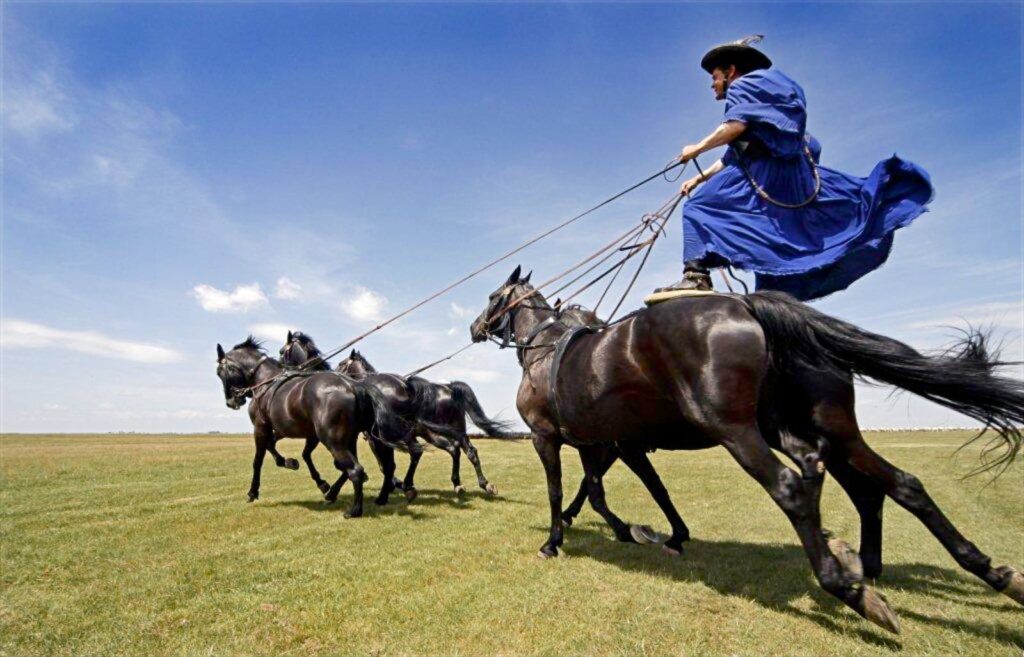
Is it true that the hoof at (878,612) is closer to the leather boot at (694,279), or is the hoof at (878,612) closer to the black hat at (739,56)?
the leather boot at (694,279)

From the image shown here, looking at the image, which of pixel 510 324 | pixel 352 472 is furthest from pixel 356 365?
pixel 510 324

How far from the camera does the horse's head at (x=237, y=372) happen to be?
1119 centimetres

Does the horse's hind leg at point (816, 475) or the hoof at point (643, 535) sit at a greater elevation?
the horse's hind leg at point (816, 475)

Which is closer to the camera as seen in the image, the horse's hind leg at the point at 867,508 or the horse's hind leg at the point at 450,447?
the horse's hind leg at the point at 867,508

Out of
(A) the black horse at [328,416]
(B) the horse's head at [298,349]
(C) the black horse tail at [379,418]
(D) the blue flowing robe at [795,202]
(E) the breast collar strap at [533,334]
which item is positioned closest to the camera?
(D) the blue flowing robe at [795,202]

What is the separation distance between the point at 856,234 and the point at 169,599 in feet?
19.4

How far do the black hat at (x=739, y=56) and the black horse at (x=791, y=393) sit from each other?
6.62 ft

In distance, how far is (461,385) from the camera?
12086mm

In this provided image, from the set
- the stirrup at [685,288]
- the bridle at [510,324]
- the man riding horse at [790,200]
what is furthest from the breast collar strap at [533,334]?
the man riding horse at [790,200]

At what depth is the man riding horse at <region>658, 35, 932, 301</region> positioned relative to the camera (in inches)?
146

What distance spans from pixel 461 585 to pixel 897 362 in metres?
3.70

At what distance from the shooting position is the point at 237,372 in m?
11.3

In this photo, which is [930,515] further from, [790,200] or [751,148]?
[751,148]

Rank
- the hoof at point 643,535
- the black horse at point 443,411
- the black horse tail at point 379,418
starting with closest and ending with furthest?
the hoof at point 643,535 → the black horse tail at point 379,418 → the black horse at point 443,411
